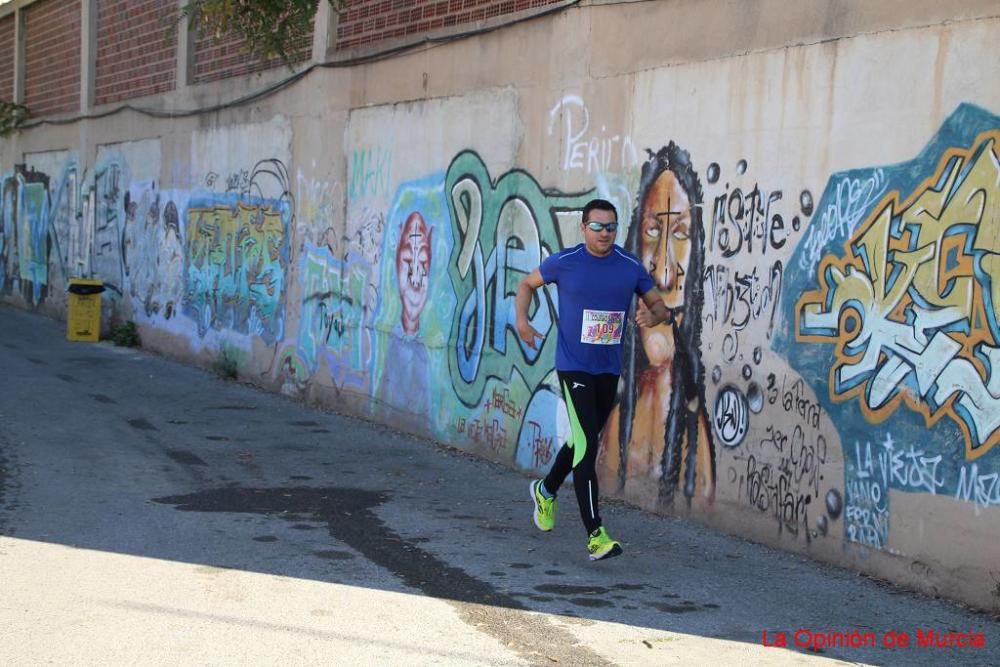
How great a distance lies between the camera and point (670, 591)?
623cm

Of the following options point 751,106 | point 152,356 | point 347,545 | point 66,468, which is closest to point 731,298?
point 751,106

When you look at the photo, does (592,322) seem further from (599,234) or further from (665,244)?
(665,244)

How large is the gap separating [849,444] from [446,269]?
4852mm

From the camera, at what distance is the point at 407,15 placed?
11.8m

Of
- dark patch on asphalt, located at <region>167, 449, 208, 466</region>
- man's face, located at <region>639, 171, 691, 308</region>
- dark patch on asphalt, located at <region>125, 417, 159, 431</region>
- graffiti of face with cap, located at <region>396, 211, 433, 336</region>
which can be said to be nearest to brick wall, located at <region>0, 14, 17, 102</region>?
dark patch on asphalt, located at <region>125, 417, 159, 431</region>

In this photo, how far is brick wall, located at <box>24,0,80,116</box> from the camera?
71.5 ft

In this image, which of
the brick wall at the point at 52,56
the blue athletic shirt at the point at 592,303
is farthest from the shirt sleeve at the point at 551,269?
the brick wall at the point at 52,56

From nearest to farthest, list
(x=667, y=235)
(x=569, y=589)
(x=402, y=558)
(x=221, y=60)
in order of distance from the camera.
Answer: (x=569, y=589), (x=402, y=558), (x=667, y=235), (x=221, y=60)

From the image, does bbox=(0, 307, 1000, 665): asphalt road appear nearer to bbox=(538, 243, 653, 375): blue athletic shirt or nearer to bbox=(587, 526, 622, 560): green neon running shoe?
bbox=(587, 526, 622, 560): green neon running shoe

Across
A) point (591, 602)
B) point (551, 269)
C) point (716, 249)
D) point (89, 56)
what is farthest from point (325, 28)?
point (89, 56)

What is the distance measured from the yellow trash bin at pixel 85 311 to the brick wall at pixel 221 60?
149 inches

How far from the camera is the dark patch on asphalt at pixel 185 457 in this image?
31.1ft

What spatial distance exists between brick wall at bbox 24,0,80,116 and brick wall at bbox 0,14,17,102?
2.14 ft

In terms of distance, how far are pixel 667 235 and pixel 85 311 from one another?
12.8m
